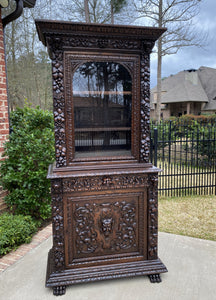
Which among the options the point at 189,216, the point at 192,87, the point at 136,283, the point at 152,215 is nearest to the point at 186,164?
the point at 189,216

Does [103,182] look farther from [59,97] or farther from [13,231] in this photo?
[13,231]

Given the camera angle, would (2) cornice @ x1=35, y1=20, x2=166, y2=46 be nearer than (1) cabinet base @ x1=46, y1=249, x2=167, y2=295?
Yes

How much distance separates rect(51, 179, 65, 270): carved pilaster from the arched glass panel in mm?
376

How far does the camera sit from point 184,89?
23547mm

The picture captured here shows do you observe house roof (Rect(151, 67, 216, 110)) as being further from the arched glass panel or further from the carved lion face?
the carved lion face

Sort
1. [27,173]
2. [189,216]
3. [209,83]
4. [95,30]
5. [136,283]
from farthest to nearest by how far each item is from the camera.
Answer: [209,83], [189,216], [27,173], [136,283], [95,30]

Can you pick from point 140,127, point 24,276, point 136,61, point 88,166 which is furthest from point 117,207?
point 136,61

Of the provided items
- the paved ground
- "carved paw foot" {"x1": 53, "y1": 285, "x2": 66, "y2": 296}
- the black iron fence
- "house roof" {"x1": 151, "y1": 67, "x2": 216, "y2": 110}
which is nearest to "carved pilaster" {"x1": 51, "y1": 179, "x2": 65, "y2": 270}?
"carved paw foot" {"x1": 53, "y1": 285, "x2": 66, "y2": 296}

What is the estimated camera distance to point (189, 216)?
165 inches

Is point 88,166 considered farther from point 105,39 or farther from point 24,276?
point 24,276

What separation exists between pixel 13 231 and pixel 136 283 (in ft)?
5.38

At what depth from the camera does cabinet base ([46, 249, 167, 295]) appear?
6.92 ft

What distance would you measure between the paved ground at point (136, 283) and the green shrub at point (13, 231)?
10.5 inches

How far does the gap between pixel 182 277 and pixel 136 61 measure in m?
2.19
